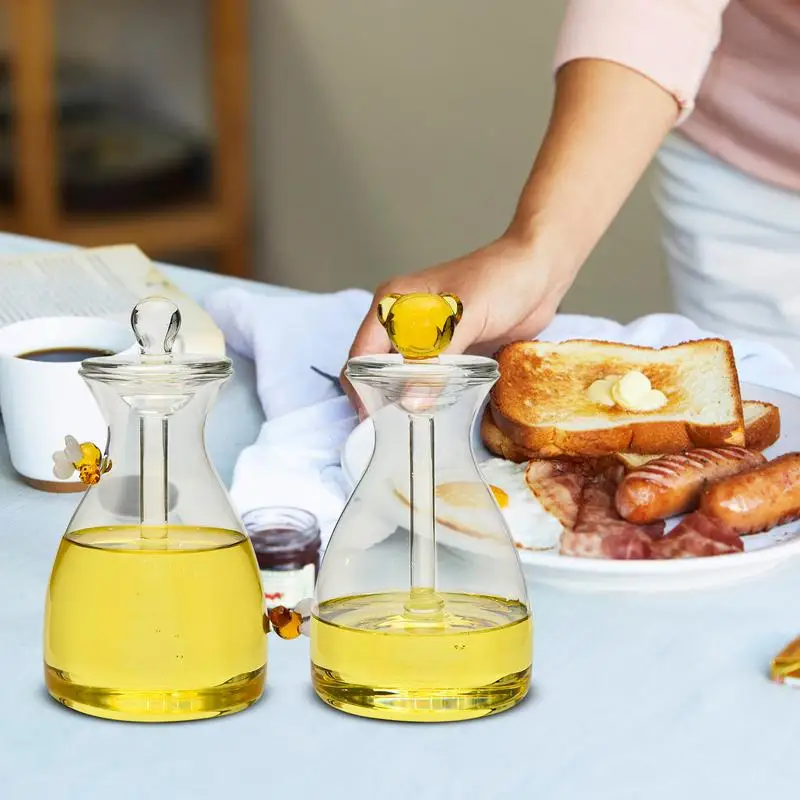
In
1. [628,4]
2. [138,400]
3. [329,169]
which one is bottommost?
[329,169]

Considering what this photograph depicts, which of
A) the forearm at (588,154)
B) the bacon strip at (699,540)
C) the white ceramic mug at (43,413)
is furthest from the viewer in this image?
the forearm at (588,154)

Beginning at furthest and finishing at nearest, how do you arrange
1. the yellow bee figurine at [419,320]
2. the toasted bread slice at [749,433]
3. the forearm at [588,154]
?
the forearm at [588,154] < the toasted bread slice at [749,433] < the yellow bee figurine at [419,320]

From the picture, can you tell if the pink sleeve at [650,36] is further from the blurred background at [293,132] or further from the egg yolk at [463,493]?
the blurred background at [293,132]

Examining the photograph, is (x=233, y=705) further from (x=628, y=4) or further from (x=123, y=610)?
(x=628, y=4)

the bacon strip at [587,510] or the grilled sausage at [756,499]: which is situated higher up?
the grilled sausage at [756,499]

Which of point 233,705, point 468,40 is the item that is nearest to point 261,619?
point 233,705

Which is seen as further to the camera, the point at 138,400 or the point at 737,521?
the point at 737,521

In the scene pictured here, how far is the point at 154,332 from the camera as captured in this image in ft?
1.85

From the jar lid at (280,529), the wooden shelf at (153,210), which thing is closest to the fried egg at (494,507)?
the jar lid at (280,529)

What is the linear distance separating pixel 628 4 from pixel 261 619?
1.01 metres

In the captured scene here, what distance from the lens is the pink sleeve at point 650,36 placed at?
1.40m

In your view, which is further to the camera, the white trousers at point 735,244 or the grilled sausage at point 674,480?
the white trousers at point 735,244

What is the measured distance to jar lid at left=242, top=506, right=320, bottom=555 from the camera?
2.33 ft

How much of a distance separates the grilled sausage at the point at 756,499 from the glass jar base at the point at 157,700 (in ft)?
1.23
